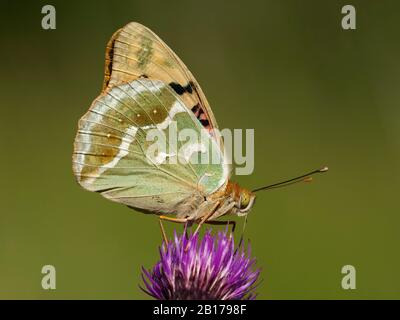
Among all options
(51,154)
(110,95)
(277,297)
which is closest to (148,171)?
(110,95)

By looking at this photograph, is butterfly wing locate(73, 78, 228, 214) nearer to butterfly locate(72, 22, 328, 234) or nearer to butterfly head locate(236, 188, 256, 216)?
butterfly locate(72, 22, 328, 234)

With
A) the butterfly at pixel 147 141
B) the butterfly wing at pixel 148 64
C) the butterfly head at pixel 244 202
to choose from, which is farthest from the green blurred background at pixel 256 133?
the butterfly wing at pixel 148 64

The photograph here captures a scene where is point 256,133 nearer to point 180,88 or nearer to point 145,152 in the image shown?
point 180,88

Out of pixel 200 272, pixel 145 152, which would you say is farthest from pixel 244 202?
pixel 145 152

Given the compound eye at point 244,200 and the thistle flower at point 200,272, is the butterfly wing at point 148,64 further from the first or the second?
the thistle flower at point 200,272

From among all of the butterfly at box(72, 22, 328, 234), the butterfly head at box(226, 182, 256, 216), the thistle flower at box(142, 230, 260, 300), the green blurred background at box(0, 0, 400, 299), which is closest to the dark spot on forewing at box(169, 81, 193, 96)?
the butterfly at box(72, 22, 328, 234)

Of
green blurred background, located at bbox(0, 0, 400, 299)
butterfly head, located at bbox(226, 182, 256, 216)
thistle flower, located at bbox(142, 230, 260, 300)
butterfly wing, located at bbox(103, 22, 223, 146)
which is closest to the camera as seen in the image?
thistle flower, located at bbox(142, 230, 260, 300)
